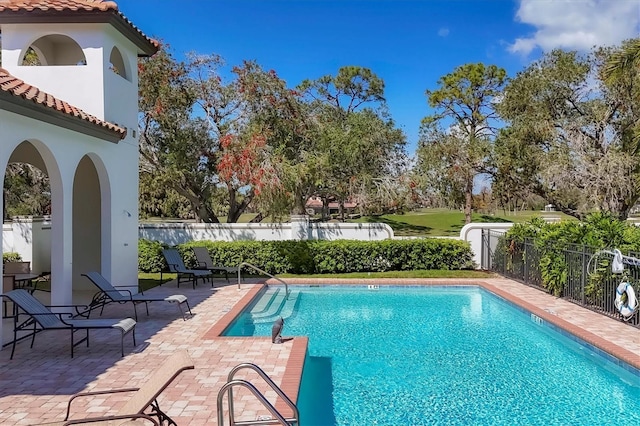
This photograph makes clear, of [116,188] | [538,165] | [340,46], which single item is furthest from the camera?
[340,46]

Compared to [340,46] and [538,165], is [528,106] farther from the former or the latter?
[340,46]

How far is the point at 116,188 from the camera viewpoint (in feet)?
44.0

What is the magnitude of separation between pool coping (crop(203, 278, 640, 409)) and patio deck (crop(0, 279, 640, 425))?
2 centimetres

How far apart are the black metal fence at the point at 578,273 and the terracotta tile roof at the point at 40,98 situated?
39.0 ft

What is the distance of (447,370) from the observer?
8.90 m

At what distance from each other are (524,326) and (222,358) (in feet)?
24.6

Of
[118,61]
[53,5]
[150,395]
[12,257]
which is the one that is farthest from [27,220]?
[150,395]

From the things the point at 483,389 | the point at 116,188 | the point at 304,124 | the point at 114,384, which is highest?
the point at 304,124

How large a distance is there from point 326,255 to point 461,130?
58.9 ft

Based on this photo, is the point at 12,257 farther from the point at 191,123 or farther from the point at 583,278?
the point at 583,278

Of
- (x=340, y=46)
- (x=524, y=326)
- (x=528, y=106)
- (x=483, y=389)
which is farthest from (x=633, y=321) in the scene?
(x=340, y=46)

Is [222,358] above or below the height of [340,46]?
below

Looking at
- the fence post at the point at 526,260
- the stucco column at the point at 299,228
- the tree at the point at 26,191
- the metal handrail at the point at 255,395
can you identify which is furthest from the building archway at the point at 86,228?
the fence post at the point at 526,260

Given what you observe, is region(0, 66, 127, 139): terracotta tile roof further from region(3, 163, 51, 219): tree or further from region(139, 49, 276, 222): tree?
region(3, 163, 51, 219): tree
